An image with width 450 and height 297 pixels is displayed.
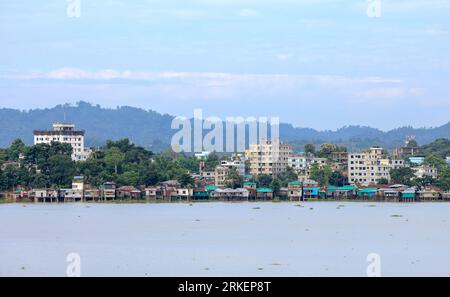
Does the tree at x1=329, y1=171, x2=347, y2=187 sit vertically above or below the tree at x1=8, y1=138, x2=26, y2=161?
below

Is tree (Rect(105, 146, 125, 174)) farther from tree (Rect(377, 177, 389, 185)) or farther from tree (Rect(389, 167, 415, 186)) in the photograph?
tree (Rect(389, 167, 415, 186))

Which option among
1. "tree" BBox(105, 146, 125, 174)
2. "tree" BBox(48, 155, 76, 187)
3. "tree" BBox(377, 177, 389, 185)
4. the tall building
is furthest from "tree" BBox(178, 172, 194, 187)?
the tall building

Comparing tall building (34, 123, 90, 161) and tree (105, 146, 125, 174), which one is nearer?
tree (105, 146, 125, 174)

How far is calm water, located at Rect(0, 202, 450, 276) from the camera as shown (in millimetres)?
33344

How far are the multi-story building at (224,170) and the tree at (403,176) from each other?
13224mm

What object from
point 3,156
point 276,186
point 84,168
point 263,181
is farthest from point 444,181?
point 3,156

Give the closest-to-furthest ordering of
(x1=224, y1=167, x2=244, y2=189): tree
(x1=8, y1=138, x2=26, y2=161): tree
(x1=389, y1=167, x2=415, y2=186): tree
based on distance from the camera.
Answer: (x1=224, y1=167, x2=244, y2=189): tree < (x1=389, y1=167, x2=415, y2=186): tree < (x1=8, y1=138, x2=26, y2=161): tree

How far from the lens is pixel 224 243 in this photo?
139 feet

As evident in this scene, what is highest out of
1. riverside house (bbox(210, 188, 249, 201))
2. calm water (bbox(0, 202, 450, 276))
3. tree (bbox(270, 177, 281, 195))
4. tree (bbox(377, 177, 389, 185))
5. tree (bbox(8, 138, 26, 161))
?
tree (bbox(8, 138, 26, 161))

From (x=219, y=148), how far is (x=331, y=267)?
6679cm

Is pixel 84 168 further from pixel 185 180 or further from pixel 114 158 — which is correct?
pixel 185 180

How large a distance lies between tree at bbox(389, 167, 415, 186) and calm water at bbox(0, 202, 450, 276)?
27.0m
